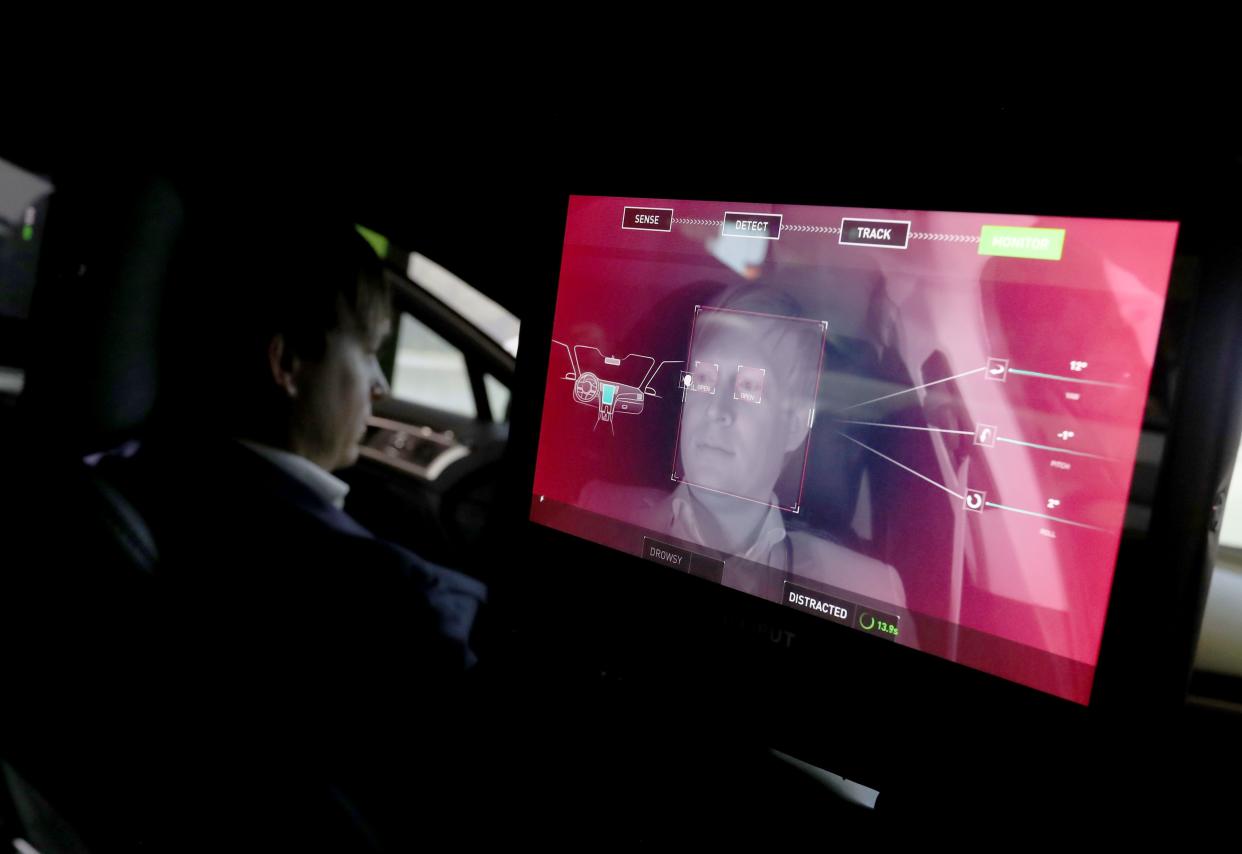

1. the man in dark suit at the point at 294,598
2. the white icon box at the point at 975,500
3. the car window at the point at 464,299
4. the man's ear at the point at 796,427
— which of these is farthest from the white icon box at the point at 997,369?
the car window at the point at 464,299

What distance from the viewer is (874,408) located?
3.35 feet

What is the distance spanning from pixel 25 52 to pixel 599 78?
1.50m

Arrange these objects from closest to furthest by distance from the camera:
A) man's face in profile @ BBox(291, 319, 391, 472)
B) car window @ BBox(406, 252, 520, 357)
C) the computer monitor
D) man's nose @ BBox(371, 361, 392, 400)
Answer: the computer monitor → man's face in profile @ BBox(291, 319, 391, 472) → man's nose @ BBox(371, 361, 392, 400) → car window @ BBox(406, 252, 520, 357)

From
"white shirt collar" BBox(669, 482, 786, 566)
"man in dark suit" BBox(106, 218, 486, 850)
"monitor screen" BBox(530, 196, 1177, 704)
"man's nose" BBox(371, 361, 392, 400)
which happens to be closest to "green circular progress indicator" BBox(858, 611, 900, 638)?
"monitor screen" BBox(530, 196, 1177, 704)

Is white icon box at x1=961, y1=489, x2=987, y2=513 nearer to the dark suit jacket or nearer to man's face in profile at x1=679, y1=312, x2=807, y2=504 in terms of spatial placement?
man's face in profile at x1=679, y1=312, x2=807, y2=504

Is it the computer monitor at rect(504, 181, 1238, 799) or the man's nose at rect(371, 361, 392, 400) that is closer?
the computer monitor at rect(504, 181, 1238, 799)

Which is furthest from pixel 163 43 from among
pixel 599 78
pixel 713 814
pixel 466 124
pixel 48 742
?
pixel 713 814

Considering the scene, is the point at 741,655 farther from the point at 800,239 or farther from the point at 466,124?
the point at 466,124

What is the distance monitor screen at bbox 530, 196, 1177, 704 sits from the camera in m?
0.88

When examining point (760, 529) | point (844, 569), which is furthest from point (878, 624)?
point (760, 529)

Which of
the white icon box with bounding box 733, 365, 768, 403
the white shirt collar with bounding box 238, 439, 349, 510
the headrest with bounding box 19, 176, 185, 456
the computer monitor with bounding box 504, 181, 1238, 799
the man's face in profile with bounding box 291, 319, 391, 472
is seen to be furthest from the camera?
the man's face in profile with bounding box 291, 319, 391, 472

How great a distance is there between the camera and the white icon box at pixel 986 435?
36.5 inches

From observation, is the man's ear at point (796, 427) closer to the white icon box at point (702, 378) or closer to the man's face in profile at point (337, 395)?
the white icon box at point (702, 378)

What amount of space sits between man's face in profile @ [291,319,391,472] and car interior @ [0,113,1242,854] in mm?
194
